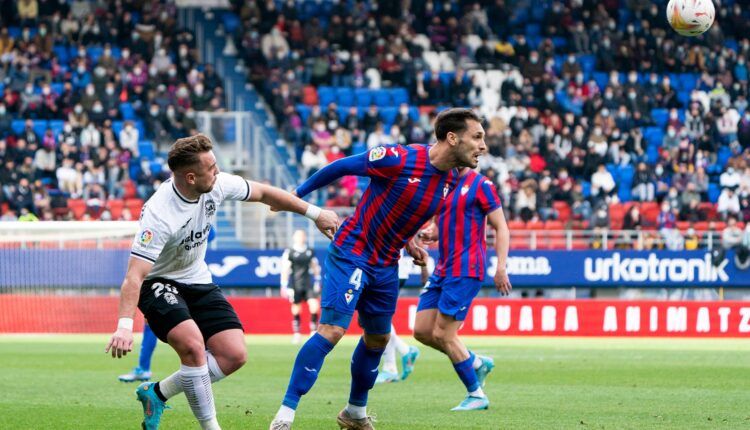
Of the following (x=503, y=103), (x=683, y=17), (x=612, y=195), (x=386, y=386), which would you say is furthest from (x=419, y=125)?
(x=386, y=386)

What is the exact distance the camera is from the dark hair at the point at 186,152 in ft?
26.7

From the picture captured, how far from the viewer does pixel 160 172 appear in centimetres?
3014

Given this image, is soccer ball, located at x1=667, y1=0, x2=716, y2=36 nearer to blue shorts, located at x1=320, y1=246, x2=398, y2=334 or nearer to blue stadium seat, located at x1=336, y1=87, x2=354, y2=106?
blue shorts, located at x1=320, y1=246, x2=398, y2=334

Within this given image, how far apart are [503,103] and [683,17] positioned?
15846mm

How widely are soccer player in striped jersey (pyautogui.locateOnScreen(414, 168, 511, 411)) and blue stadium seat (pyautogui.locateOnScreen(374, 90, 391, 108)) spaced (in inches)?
916

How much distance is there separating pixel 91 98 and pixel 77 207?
15.5 feet

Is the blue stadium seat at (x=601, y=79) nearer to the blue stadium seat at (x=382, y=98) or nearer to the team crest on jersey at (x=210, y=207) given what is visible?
the blue stadium seat at (x=382, y=98)

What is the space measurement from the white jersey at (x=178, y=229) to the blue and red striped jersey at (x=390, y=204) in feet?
2.97

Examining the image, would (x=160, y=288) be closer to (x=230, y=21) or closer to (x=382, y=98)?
(x=382, y=98)

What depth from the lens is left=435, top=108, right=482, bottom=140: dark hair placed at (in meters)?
9.16

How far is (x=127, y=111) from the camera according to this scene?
108 feet

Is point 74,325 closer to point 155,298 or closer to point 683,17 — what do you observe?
point 683,17

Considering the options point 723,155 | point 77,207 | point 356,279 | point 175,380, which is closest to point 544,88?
point 723,155

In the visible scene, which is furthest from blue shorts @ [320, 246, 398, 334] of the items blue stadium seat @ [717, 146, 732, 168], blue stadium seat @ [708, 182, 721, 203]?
blue stadium seat @ [717, 146, 732, 168]
